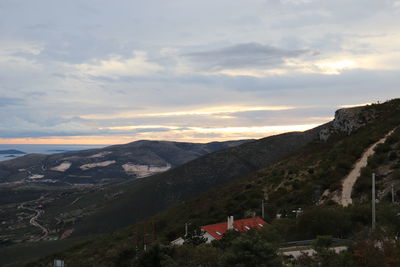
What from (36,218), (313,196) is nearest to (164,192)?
(36,218)

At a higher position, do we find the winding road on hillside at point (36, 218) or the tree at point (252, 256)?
the tree at point (252, 256)

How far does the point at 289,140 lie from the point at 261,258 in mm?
146680

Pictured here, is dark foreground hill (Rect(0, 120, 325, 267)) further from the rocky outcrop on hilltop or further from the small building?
the small building

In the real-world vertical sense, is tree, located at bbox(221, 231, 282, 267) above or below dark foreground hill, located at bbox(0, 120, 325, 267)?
above

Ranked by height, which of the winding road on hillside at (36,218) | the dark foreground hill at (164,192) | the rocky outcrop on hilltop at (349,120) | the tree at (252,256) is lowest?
the winding road on hillside at (36,218)

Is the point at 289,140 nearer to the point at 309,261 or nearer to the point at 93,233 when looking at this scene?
the point at 93,233

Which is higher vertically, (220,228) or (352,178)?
(352,178)

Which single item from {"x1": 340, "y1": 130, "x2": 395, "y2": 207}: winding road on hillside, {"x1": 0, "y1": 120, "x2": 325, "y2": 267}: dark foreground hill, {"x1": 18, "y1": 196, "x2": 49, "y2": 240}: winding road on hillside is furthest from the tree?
{"x1": 18, "y1": 196, "x2": 49, "y2": 240}: winding road on hillside

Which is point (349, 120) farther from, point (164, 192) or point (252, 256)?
point (164, 192)

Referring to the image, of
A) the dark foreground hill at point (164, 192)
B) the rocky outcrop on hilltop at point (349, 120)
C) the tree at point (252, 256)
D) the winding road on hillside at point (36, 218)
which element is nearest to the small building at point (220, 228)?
the tree at point (252, 256)

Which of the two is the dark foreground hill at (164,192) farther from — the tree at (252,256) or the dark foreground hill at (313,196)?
the tree at (252,256)

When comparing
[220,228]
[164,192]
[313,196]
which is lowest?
[164,192]

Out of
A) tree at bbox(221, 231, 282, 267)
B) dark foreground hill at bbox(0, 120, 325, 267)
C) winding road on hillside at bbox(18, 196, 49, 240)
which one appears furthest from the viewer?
winding road on hillside at bbox(18, 196, 49, 240)

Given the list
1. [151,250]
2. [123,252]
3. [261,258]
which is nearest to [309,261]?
[261,258]
